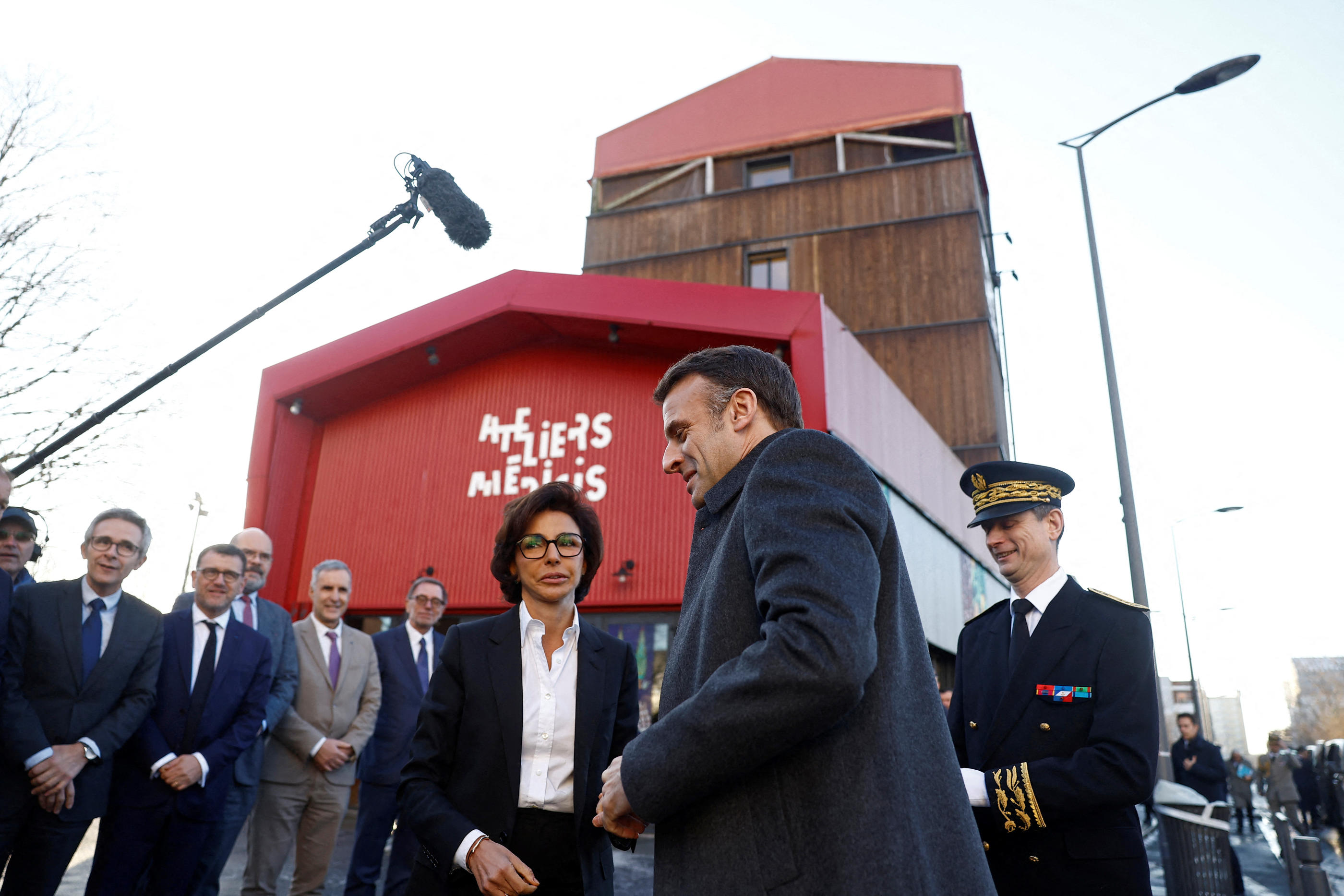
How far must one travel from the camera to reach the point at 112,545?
467 centimetres

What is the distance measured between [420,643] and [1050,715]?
5322 mm

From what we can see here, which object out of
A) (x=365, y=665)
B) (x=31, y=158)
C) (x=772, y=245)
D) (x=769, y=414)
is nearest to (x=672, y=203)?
(x=772, y=245)

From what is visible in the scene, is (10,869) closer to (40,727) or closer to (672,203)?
(40,727)

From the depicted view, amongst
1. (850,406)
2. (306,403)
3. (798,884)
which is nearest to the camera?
(798,884)

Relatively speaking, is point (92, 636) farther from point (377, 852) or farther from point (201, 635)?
point (377, 852)

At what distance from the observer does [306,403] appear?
1501 centimetres

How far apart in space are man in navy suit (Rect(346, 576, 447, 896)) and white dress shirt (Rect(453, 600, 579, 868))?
293 centimetres

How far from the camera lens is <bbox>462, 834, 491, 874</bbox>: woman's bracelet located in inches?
94.6

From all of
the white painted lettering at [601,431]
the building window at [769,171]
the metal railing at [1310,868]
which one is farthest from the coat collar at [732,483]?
the building window at [769,171]

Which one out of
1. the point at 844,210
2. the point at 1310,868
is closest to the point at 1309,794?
the point at 844,210

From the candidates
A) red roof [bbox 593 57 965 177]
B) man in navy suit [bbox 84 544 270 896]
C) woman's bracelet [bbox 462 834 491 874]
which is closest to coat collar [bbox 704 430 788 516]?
woman's bracelet [bbox 462 834 491 874]

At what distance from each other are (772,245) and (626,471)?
13.2 metres

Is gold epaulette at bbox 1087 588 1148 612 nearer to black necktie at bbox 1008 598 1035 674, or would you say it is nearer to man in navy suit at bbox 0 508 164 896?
black necktie at bbox 1008 598 1035 674

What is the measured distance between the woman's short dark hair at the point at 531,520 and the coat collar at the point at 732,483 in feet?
4.03
